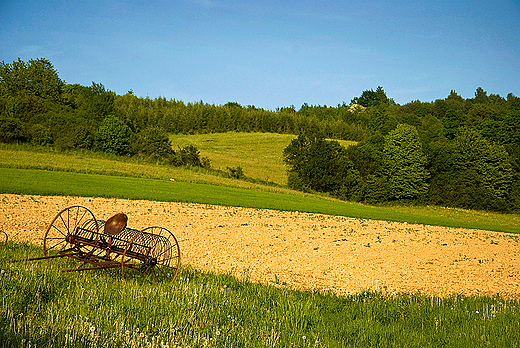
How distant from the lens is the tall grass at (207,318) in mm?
4865

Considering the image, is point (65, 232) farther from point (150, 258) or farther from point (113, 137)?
point (113, 137)

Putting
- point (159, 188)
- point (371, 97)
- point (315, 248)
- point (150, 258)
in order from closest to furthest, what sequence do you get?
point (150, 258)
point (315, 248)
point (159, 188)
point (371, 97)

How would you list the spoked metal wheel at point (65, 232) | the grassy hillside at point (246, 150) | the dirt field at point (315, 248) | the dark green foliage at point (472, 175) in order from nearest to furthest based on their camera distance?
the spoked metal wheel at point (65, 232) → the dirt field at point (315, 248) → the dark green foliage at point (472, 175) → the grassy hillside at point (246, 150)

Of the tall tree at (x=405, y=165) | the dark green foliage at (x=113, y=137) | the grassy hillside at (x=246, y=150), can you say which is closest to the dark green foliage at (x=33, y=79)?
the dark green foliage at (x=113, y=137)

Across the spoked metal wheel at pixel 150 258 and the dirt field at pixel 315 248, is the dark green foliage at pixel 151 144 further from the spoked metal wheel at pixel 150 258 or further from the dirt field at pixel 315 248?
the spoked metal wheel at pixel 150 258

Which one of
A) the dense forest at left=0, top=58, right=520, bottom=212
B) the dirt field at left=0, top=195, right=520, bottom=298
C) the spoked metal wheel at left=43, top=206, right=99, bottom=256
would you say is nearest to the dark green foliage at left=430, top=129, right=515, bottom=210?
the dense forest at left=0, top=58, right=520, bottom=212

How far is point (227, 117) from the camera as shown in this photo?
125 m

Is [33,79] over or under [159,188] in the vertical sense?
over

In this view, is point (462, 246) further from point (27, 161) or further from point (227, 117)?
point (227, 117)

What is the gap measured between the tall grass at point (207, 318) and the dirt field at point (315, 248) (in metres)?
3.18

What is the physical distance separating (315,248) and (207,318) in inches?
435

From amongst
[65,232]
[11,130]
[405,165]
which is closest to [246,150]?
A: [405,165]

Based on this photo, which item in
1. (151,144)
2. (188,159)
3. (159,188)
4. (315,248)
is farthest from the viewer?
(151,144)

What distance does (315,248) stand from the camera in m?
16.5
